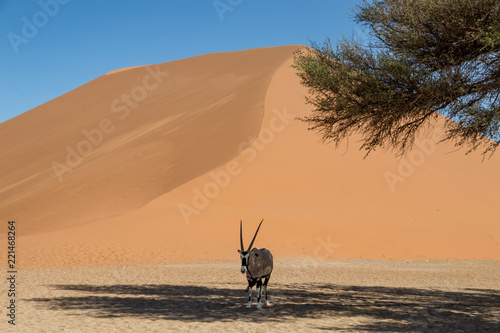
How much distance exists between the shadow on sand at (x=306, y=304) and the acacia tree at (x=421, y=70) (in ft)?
11.1

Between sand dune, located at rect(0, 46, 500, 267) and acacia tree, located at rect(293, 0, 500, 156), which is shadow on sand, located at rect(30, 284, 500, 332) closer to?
acacia tree, located at rect(293, 0, 500, 156)

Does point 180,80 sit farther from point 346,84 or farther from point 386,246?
point 346,84

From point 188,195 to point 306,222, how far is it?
6846 millimetres

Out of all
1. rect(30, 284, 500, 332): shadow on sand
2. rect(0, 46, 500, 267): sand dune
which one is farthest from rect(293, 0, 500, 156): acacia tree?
rect(0, 46, 500, 267): sand dune

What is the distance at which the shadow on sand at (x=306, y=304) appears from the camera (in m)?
9.66

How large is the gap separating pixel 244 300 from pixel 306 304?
138 centimetres

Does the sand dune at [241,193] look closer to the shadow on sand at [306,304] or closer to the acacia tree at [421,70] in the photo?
the shadow on sand at [306,304]

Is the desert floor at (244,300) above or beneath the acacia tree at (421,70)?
beneath

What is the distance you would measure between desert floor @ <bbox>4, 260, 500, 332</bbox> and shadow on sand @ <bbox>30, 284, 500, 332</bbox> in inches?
0.8

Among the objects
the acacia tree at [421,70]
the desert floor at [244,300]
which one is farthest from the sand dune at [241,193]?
the acacia tree at [421,70]

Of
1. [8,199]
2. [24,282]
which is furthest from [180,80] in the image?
[24,282]

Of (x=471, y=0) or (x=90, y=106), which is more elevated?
(x=90, y=106)

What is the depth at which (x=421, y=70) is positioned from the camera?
1047 centimetres

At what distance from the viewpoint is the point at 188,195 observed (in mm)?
29344
